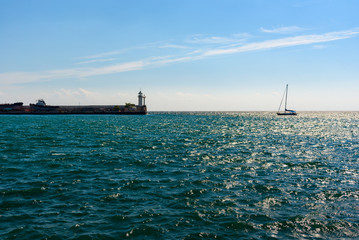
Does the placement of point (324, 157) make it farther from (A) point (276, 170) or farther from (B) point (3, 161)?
Answer: (B) point (3, 161)

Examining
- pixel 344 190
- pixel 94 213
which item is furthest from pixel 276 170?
pixel 94 213

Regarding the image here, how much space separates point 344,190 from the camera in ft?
47.0

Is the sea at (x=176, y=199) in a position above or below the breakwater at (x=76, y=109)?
below

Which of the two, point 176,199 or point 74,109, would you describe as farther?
point 74,109

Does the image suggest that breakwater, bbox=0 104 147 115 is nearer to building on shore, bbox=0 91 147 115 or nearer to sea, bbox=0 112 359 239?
building on shore, bbox=0 91 147 115

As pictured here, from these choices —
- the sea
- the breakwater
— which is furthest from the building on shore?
the sea

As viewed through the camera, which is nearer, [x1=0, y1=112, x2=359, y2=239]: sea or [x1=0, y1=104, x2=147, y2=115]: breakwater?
[x1=0, y1=112, x2=359, y2=239]: sea

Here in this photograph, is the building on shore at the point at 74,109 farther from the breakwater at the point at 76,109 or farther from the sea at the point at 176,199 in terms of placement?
the sea at the point at 176,199

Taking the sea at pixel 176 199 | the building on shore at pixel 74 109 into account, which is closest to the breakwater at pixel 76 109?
the building on shore at pixel 74 109

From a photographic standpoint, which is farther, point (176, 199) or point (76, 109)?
point (76, 109)

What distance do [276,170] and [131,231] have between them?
44.4 feet

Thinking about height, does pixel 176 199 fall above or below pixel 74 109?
below

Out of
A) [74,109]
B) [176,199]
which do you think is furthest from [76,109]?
[176,199]

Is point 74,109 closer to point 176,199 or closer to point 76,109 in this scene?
point 76,109
